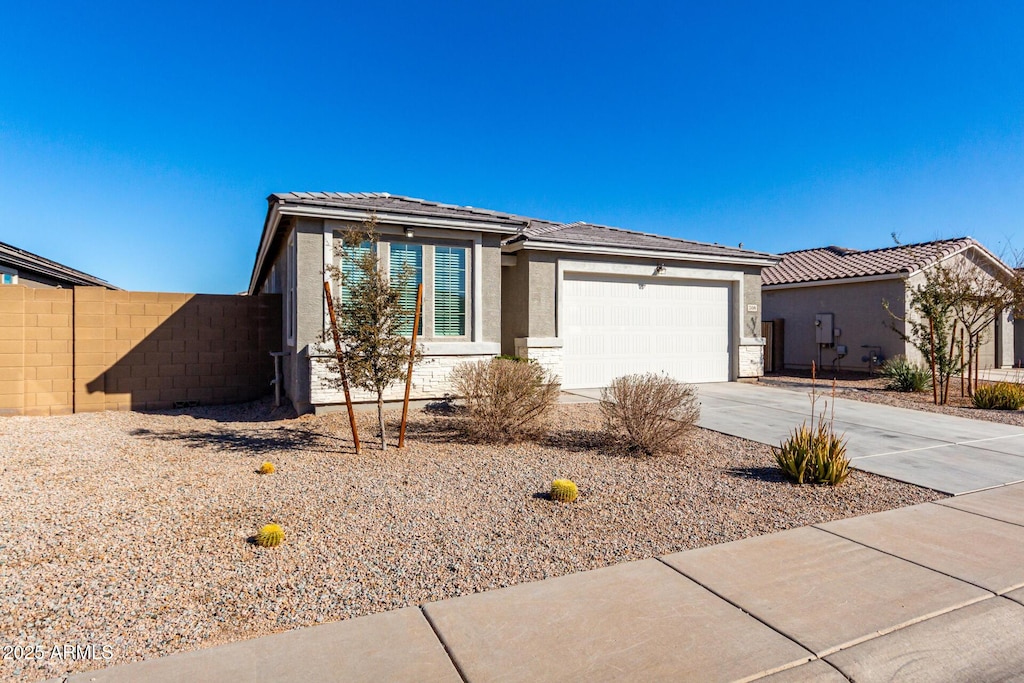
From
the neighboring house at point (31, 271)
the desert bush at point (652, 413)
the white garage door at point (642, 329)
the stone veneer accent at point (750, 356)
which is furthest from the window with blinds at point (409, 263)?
the stone veneer accent at point (750, 356)

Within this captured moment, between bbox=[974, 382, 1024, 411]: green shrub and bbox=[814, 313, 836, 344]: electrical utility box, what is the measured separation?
682 cm

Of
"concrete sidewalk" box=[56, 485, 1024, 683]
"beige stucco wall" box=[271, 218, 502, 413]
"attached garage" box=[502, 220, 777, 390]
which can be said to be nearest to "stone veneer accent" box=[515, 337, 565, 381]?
"attached garage" box=[502, 220, 777, 390]

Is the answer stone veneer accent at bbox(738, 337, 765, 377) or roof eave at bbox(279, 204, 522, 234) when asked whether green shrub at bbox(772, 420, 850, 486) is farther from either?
stone veneer accent at bbox(738, 337, 765, 377)

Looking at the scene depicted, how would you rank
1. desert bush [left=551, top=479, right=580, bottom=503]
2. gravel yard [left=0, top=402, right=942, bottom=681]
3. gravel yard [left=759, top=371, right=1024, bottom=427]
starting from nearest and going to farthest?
gravel yard [left=0, top=402, right=942, bottom=681] → desert bush [left=551, top=479, right=580, bottom=503] → gravel yard [left=759, top=371, right=1024, bottom=427]

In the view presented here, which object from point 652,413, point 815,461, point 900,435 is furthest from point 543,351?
point 815,461

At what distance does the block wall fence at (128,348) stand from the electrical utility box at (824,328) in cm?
1628

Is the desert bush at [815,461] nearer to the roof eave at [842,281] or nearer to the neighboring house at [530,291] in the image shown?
the neighboring house at [530,291]

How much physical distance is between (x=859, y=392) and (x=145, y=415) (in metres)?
14.9

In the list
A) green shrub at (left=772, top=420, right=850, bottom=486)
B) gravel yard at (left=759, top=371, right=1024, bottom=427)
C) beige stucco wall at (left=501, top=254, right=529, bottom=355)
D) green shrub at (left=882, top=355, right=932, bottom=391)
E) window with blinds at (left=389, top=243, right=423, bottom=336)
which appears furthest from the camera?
green shrub at (left=882, top=355, right=932, bottom=391)

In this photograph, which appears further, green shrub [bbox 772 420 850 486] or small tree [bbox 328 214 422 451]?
small tree [bbox 328 214 422 451]

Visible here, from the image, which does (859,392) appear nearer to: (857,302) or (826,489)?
(857,302)

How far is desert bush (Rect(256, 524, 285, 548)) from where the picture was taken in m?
4.29

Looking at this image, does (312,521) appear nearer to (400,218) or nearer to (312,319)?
(312,319)

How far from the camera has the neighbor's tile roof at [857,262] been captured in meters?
17.2
